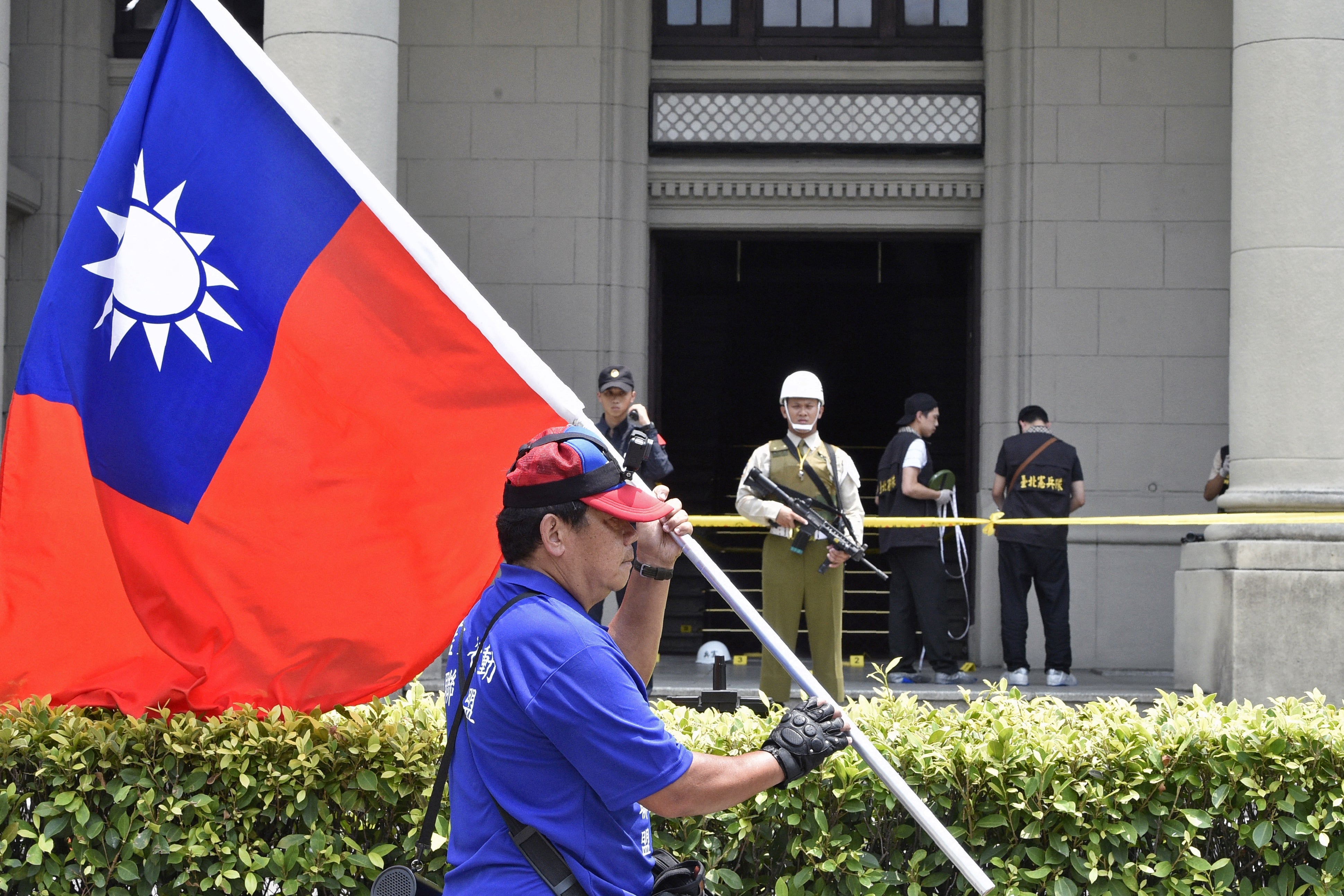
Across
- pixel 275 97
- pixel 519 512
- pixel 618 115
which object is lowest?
pixel 519 512

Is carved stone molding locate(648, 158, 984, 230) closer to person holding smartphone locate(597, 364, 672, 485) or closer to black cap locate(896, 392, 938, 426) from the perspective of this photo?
black cap locate(896, 392, 938, 426)

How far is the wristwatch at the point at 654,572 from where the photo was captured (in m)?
3.46

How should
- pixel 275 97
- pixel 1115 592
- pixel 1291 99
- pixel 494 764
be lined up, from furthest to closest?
pixel 1115 592 → pixel 1291 99 → pixel 275 97 → pixel 494 764

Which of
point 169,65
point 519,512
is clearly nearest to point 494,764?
point 519,512

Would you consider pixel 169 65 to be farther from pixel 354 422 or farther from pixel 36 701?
pixel 36 701

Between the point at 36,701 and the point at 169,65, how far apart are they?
1923 millimetres

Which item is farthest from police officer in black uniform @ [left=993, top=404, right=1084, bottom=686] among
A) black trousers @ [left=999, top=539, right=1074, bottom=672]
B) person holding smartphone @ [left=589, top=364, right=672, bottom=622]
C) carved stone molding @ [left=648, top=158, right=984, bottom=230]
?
person holding smartphone @ [left=589, top=364, right=672, bottom=622]

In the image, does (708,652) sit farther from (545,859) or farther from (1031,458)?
(545,859)

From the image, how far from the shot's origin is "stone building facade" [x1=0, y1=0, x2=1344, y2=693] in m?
12.6

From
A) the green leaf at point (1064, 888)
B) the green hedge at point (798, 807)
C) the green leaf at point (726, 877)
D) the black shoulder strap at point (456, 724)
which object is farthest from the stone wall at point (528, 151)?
the black shoulder strap at point (456, 724)

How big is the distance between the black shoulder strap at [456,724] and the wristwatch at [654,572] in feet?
1.90

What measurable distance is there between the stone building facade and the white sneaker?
4.36ft

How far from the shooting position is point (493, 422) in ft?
13.2

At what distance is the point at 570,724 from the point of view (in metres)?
2.68
